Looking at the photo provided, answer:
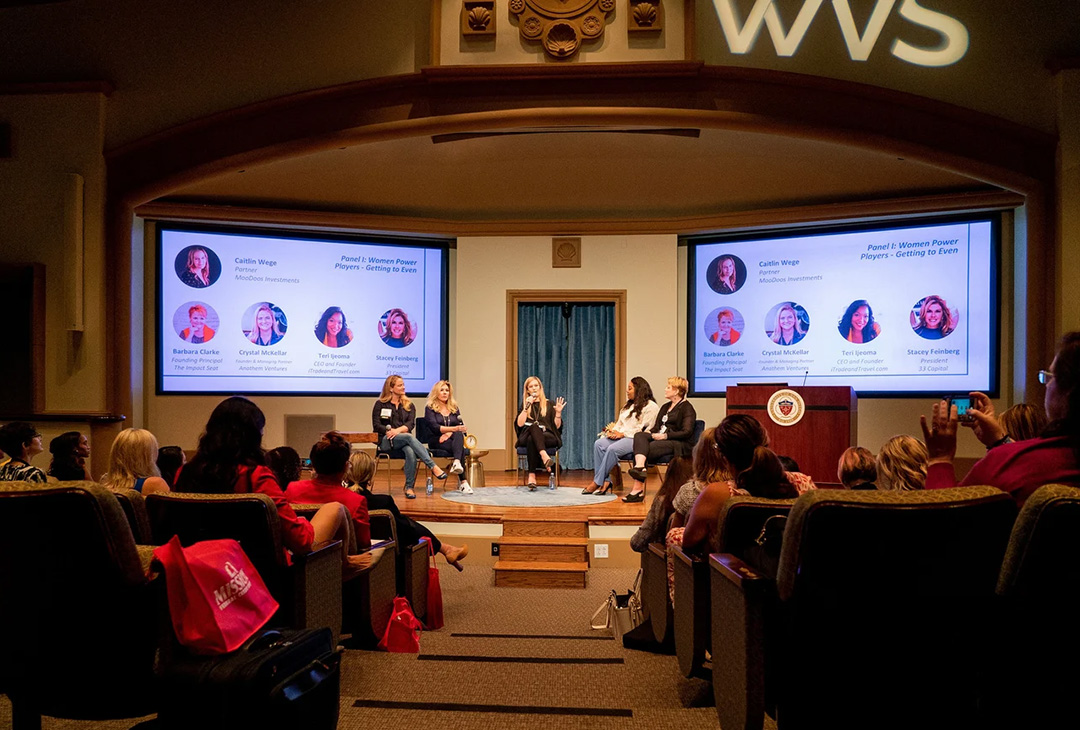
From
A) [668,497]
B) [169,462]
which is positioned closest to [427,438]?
[169,462]

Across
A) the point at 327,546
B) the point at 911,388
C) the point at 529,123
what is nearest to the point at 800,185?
the point at 911,388

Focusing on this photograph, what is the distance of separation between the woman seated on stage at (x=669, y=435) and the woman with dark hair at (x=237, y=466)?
4.74 m

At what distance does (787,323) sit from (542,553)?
Answer: 4519mm

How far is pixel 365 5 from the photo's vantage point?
6000 millimetres

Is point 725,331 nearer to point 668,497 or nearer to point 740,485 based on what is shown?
point 668,497

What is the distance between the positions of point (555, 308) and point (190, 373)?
4053mm

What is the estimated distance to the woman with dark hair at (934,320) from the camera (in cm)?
816

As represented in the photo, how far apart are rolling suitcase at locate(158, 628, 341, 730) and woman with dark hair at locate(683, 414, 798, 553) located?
1243mm

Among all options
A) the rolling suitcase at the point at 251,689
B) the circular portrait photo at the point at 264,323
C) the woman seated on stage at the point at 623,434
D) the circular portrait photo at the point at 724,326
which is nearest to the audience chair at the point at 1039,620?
the rolling suitcase at the point at 251,689

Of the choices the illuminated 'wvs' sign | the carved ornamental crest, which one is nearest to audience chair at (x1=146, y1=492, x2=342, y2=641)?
the carved ornamental crest

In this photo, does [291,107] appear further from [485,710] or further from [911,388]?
[911,388]

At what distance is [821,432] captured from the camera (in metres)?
6.81

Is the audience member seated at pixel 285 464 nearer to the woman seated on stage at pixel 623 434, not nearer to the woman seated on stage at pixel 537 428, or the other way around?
the woman seated on stage at pixel 623 434

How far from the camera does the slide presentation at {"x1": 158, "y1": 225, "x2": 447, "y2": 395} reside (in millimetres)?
8859
